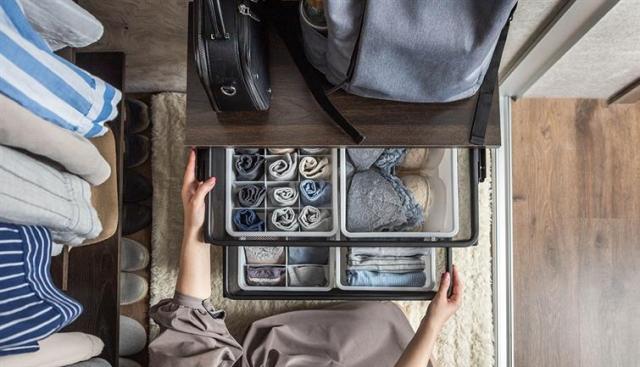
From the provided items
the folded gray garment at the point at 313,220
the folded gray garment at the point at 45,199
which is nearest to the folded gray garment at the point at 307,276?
the folded gray garment at the point at 313,220

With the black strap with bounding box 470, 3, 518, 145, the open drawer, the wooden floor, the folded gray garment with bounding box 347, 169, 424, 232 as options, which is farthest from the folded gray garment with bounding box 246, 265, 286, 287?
the wooden floor

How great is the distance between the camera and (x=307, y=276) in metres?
1.29

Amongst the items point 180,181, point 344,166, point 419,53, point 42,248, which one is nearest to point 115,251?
point 180,181

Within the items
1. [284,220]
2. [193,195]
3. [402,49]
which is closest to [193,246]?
[193,195]

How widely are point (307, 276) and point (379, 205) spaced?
0.28 m

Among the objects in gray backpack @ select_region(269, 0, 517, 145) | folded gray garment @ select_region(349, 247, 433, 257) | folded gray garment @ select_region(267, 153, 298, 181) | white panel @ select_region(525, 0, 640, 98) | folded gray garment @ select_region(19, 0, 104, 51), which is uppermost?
white panel @ select_region(525, 0, 640, 98)

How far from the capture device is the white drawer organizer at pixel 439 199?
1132mm

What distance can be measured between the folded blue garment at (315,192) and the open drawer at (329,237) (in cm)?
1

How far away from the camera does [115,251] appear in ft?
4.82

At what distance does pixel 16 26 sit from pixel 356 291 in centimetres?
89

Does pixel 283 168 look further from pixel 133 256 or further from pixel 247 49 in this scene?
pixel 133 256

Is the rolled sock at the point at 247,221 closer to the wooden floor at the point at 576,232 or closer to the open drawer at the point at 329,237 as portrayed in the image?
the open drawer at the point at 329,237

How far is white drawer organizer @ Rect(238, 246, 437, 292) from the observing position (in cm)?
125

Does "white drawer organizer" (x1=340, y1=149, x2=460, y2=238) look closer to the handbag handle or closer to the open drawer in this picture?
the open drawer
